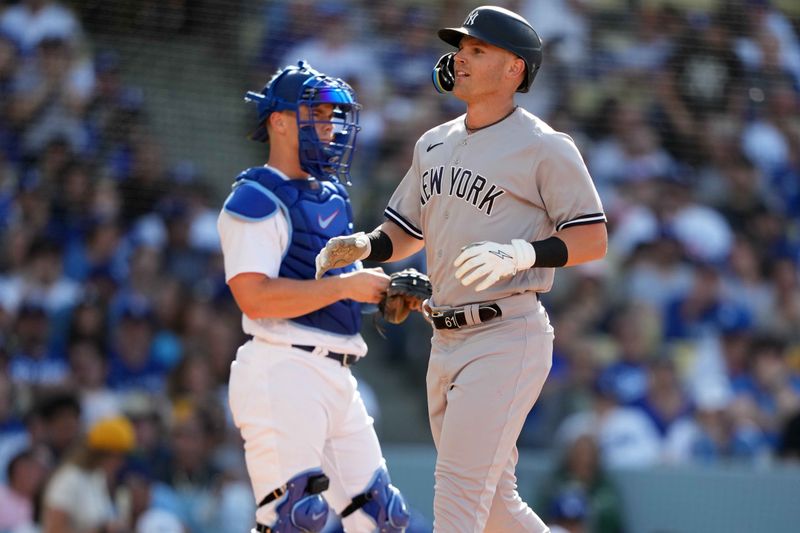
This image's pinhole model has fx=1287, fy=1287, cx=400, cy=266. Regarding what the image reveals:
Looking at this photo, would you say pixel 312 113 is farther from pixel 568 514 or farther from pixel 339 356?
pixel 568 514

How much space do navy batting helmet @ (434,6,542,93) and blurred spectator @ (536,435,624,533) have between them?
4125 mm

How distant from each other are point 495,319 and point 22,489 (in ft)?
13.6

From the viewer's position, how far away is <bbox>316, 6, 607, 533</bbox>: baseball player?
3906 mm

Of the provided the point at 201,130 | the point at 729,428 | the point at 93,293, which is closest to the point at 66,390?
the point at 93,293

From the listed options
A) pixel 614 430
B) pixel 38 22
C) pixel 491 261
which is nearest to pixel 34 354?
pixel 38 22

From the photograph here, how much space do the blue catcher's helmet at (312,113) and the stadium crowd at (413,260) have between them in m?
3.14

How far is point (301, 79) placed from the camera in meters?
4.64

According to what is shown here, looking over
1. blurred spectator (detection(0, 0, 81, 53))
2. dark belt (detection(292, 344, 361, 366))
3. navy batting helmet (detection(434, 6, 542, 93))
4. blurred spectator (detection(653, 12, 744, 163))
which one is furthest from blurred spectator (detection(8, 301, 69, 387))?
blurred spectator (detection(653, 12, 744, 163))

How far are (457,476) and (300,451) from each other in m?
0.69

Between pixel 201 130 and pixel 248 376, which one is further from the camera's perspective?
pixel 201 130

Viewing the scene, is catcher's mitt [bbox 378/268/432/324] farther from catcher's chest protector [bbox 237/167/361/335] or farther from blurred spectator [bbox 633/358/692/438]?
blurred spectator [bbox 633/358/692/438]

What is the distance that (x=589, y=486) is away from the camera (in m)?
7.79

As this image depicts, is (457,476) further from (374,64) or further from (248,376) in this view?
(374,64)

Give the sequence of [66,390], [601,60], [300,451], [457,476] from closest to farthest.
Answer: [457,476], [300,451], [66,390], [601,60]
